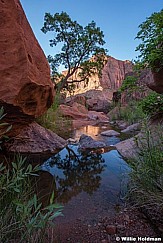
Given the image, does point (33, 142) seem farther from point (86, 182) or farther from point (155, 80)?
point (155, 80)

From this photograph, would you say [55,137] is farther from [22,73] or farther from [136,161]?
[136,161]

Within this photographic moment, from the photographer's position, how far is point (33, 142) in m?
4.14

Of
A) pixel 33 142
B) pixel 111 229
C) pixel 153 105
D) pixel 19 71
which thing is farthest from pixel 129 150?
pixel 19 71

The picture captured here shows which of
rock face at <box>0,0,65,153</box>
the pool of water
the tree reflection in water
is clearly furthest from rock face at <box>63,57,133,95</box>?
rock face at <box>0,0,65,153</box>

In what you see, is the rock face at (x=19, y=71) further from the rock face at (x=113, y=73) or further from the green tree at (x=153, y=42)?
the rock face at (x=113, y=73)

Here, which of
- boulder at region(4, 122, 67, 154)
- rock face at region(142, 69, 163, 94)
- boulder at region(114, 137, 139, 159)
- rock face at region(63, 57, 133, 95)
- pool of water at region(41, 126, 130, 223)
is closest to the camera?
pool of water at region(41, 126, 130, 223)

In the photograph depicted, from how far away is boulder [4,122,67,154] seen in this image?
3.89 meters

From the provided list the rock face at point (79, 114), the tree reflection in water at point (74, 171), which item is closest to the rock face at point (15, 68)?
the tree reflection in water at point (74, 171)

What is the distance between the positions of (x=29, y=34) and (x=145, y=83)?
2.34 meters

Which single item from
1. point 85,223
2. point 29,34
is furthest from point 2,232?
point 29,34

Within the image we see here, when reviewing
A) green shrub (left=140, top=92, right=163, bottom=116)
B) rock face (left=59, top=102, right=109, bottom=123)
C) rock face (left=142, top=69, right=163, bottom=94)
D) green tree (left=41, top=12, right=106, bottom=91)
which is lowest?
rock face (left=59, top=102, right=109, bottom=123)

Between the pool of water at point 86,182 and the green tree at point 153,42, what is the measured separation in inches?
67.8

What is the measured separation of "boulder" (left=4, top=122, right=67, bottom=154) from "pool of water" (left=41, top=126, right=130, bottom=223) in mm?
308

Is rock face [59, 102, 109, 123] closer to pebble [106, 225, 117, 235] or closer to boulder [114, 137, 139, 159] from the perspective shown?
boulder [114, 137, 139, 159]
